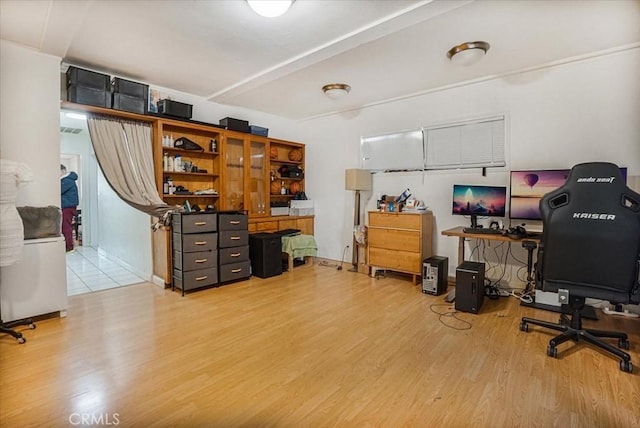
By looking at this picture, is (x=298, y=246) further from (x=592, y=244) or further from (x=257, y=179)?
(x=592, y=244)

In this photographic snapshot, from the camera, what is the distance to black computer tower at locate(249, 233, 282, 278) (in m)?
4.47

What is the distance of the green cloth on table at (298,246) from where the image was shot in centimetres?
487

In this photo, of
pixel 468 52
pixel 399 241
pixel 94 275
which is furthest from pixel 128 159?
pixel 468 52

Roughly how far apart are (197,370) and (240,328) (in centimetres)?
68

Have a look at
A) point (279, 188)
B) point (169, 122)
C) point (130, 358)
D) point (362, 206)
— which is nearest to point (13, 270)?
point (130, 358)

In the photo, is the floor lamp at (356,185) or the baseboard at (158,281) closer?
the baseboard at (158,281)

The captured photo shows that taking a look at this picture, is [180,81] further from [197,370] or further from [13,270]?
[197,370]

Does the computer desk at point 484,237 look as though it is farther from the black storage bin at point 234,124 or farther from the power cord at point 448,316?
the black storage bin at point 234,124

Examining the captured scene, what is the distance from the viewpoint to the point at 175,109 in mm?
4059

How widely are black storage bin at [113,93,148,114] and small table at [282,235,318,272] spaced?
254cm

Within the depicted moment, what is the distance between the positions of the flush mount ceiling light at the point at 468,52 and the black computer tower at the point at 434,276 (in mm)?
2189

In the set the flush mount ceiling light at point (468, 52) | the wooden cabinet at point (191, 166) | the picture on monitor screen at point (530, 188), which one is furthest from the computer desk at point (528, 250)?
the wooden cabinet at point (191, 166)

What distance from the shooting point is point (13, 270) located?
107 inches

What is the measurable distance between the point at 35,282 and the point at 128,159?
1.64 metres
